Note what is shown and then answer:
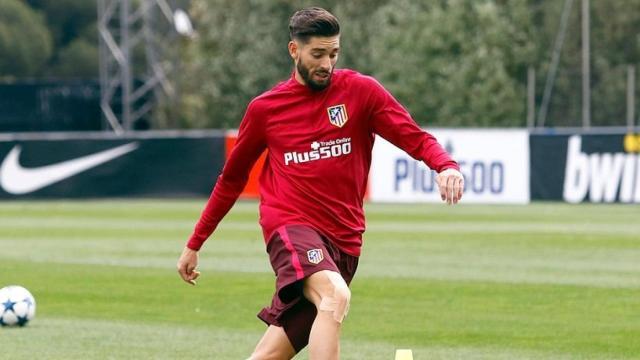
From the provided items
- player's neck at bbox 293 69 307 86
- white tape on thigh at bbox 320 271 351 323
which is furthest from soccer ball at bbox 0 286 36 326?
white tape on thigh at bbox 320 271 351 323

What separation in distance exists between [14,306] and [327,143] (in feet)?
21.1

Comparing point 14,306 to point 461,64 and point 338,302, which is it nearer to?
point 338,302

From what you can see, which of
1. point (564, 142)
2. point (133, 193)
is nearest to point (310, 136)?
point (564, 142)

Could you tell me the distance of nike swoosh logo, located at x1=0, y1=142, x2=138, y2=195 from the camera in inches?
1537

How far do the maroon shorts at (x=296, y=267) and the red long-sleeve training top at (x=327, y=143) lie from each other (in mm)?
60

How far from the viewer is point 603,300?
1605cm

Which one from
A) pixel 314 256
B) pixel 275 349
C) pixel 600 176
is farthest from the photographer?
pixel 600 176

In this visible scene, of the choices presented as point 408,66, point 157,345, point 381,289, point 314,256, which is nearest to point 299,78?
point 314,256

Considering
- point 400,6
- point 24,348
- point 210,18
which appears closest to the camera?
point 24,348

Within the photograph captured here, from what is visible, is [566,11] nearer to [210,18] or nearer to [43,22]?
[210,18]

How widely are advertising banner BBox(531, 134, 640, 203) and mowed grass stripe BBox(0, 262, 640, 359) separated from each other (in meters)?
15.6

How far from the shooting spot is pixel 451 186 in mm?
7809

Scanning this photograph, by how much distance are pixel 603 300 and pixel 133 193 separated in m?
24.0

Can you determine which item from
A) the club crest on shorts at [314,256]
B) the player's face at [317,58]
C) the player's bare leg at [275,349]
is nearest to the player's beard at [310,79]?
the player's face at [317,58]
